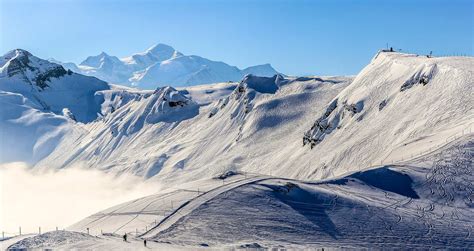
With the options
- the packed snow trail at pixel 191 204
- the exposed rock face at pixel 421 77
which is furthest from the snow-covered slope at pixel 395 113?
the packed snow trail at pixel 191 204

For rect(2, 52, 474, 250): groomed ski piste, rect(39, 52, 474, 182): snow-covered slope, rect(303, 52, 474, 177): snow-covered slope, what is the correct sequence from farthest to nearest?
rect(39, 52, 474, 182): snow-covered slope < rect(303, 52, 474, 177): snow-covered slope < rect(2, 52, 474, 250): groomed ski piste

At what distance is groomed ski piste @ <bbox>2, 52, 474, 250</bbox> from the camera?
57.9 meters

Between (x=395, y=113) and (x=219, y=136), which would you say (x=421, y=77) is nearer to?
(x=395, y=113)

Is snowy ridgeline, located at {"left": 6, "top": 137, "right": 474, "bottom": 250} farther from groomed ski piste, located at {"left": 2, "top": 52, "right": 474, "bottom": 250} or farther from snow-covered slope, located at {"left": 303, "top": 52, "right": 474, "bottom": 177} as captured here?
snow-covered slope, located at {"left": 303, "top": 52, "right": 474, "bottom": 177}

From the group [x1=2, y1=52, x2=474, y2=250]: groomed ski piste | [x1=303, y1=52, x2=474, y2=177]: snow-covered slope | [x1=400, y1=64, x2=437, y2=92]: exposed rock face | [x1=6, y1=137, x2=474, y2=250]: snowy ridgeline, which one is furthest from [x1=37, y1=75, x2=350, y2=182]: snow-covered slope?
[x1=6, y1=137, x2=474, y2=250]: snowy ridgeline

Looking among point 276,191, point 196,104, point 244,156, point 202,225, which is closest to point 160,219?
point 202,225

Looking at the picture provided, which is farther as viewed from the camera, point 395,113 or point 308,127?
point 308,127

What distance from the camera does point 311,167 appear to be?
106 meters

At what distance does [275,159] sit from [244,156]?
13.3m

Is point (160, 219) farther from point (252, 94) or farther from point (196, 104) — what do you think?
point (196, 104)

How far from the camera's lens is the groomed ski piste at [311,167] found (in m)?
57.9

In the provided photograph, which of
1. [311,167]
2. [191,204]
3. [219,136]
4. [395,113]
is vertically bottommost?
[311,167]

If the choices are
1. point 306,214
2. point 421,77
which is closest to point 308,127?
point 421,77

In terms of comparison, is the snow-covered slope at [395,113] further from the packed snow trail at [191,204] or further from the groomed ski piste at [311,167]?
the packed snow trail at [191,204]
